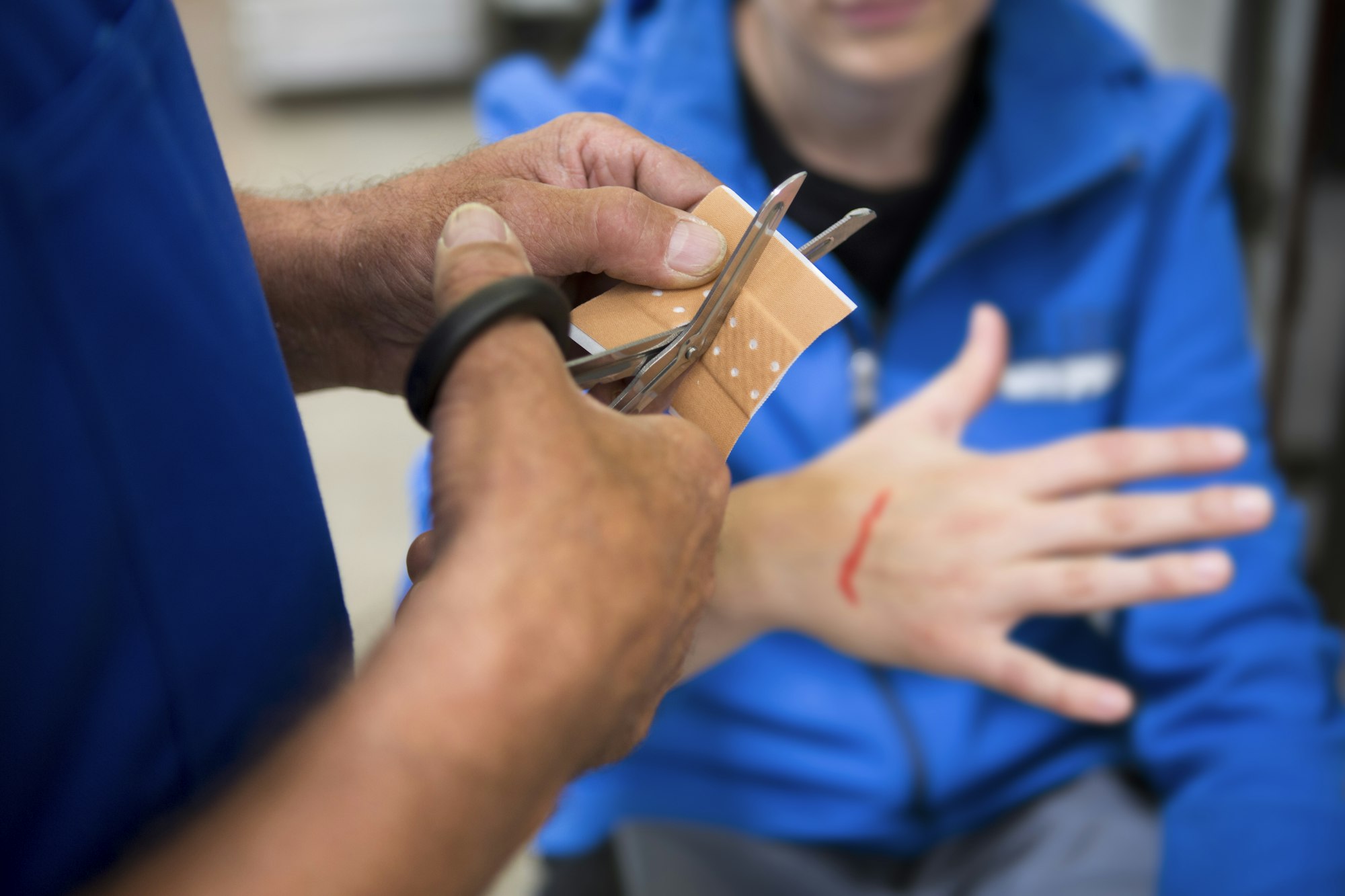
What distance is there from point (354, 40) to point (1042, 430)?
232 cm

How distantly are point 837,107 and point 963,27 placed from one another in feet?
0.37

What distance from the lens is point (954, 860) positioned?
818 millimetres

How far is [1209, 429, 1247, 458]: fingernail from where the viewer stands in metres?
0.70

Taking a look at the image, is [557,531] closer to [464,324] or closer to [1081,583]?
[464,324]

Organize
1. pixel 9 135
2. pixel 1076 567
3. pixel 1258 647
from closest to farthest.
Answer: pixel 9 135 → pixel 1076 567 → pixel 1258 647

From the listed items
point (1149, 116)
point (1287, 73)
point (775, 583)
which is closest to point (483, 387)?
point (775, 583)

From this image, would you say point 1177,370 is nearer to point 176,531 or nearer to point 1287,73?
point 1287,73

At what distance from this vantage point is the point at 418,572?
1.30ft

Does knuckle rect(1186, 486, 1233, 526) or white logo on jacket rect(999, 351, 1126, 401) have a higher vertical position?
knuckle rect(1186, 486, 1233, 526)

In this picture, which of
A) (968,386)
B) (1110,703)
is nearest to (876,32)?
(968,386)

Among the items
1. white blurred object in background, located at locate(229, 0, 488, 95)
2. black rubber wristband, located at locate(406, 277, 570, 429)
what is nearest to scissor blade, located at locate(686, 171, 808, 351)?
black rubber wristband, located at locate(406, 277, 570, 429)

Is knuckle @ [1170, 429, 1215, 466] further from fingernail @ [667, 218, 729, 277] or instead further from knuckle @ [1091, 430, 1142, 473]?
fingernail @ [667, 218, 729, 277]

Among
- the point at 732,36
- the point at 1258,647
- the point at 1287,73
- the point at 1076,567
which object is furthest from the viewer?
the point at 1287,73

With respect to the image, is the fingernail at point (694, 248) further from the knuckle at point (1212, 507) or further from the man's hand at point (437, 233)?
the knuckle at point (1212, 507)
